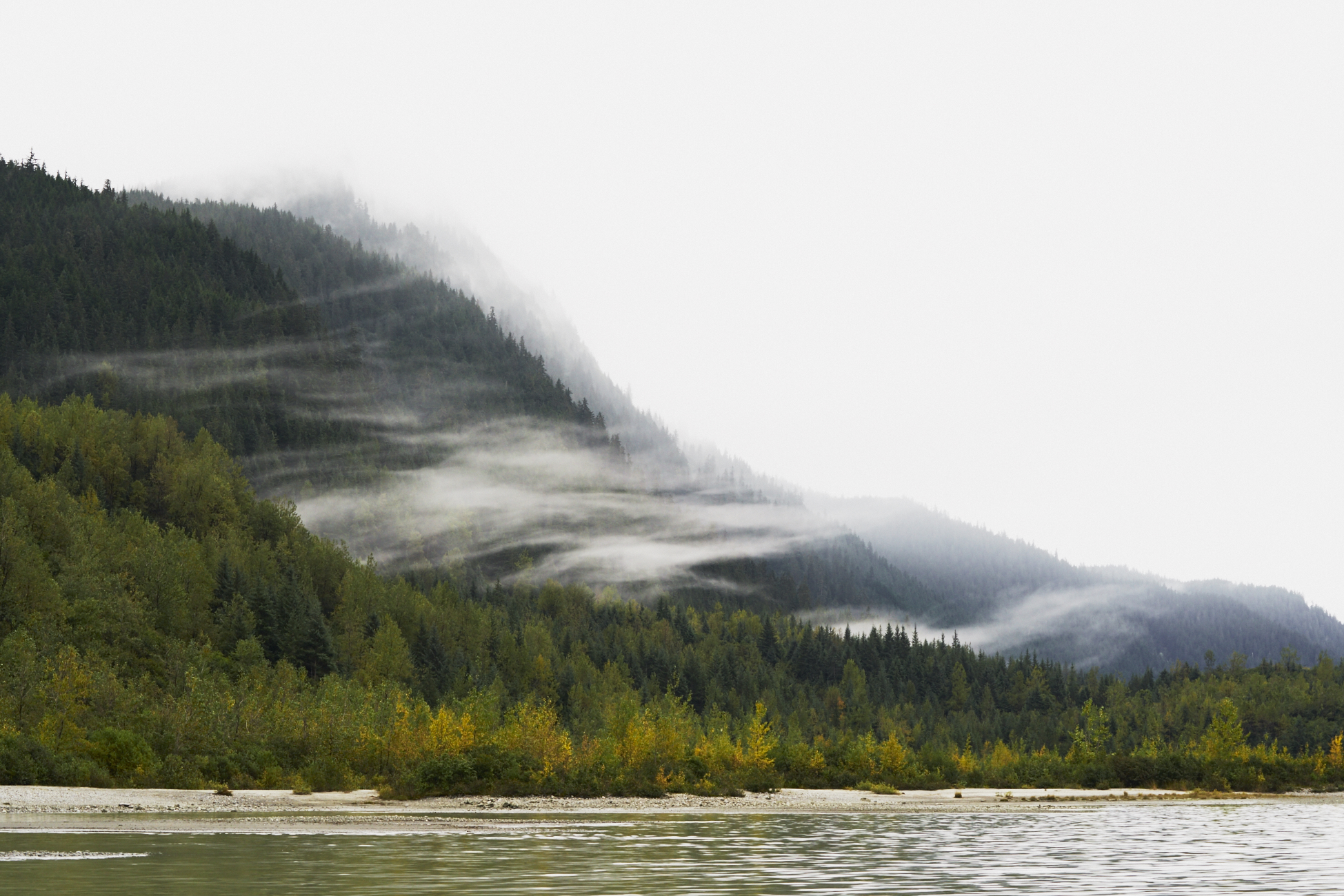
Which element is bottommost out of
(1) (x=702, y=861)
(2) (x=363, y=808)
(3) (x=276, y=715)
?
(2) (x=363, y=808)

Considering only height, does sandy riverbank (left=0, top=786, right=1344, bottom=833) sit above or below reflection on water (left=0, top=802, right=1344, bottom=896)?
below

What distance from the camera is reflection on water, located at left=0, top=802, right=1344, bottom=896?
3550cm

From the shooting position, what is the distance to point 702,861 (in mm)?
44156

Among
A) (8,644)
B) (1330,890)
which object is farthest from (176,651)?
(1330,890)

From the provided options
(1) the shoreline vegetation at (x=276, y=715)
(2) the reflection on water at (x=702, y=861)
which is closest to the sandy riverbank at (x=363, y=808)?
(1) the shoreline vegetation at (x=276, y=715)

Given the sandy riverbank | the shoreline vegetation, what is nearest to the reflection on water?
the sandy riverbank

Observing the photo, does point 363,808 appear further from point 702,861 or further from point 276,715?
point 276,715

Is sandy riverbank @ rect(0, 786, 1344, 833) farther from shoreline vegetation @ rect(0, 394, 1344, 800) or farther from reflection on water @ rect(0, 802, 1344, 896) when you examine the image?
reflection on water @ rect(0, 802, 1344, 896)

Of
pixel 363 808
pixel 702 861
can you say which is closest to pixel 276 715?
pixel 363 808

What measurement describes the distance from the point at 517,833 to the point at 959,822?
29173mm

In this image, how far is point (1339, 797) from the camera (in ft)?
439

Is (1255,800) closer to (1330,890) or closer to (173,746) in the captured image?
(1330,890)

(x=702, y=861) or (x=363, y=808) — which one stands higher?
(x=702, y=861)

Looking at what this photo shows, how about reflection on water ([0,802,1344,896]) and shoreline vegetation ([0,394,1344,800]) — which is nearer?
reflection on water ([0,802,1344,896])
